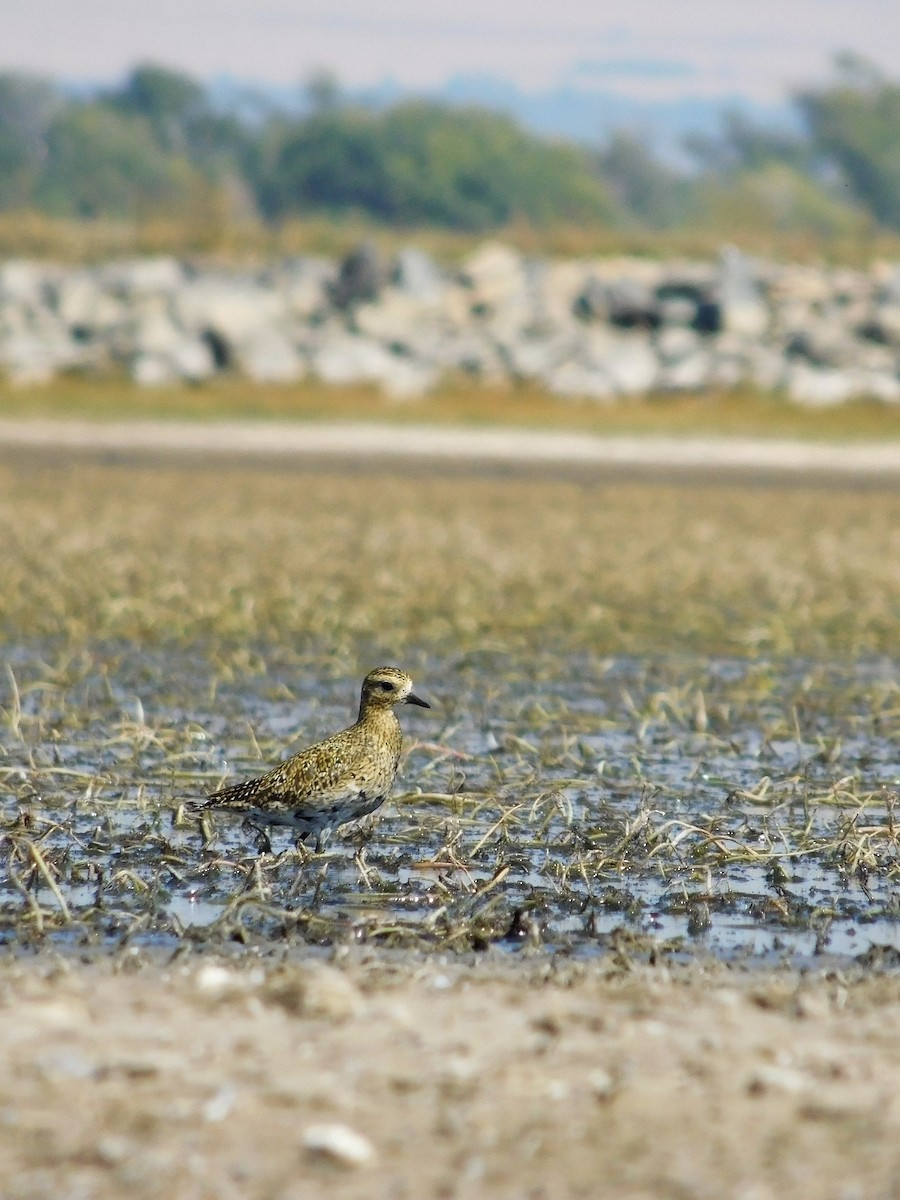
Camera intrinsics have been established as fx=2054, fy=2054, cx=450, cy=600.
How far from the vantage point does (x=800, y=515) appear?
27.2 m

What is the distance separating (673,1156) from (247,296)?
4949 cm

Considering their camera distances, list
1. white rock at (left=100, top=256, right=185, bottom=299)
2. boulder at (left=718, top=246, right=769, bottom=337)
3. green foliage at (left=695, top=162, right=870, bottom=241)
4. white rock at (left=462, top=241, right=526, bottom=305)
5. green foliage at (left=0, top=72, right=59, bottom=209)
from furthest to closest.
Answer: green foliage at (left=0, top=72, right=59, bottom=209) < green foliage at (left=695, top=162, right=870, bottom=241) < white rock at (left=462, top=241, right=526, bottom=305) < white rock at (left=100, top=256, right=185, bottom=299) < boulder at (left=718, top=246, right=769, bottom=337)

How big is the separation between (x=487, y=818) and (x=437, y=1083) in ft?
12.7

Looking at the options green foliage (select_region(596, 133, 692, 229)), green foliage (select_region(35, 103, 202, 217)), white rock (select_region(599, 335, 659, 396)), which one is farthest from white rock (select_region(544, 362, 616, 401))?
green foliage (select_region(596, 133, 692, 229))

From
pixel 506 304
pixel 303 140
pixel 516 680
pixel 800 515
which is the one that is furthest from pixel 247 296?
pixel 303 140

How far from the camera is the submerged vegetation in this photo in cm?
735

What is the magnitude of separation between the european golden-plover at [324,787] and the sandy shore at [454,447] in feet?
90.3

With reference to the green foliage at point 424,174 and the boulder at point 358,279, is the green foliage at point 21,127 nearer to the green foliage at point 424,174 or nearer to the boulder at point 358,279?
the green foliage at point 424,174

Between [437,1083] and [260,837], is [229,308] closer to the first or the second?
[260,837]

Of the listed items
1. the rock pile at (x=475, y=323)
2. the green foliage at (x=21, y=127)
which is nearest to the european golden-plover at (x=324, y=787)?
the rock pile at (x=475, y=323)

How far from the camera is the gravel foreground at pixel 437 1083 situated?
4.60m

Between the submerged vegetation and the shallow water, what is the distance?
0.08 feet

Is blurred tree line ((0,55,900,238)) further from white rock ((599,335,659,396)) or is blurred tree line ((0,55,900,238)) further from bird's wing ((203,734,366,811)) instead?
bird's wing ((203,734,366,811))

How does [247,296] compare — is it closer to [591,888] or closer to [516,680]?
[516,680]
